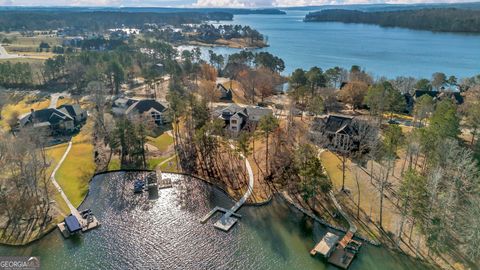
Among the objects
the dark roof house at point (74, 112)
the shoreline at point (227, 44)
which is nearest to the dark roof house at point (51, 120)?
the dark roof house at point (74, 112)

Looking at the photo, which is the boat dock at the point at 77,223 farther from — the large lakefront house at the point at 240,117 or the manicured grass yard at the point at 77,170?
the large lakefront house at the point at 240,117

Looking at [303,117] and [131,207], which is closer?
[131,207]

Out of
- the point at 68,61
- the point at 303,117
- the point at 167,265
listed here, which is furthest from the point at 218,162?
the point at 68,61

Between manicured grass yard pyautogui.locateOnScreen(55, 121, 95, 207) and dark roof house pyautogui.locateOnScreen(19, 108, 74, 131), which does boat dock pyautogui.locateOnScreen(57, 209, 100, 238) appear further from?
dark roof house pyautogui.locateOnScreen(19, 108, 74, 131)

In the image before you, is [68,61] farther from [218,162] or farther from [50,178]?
[218,162]

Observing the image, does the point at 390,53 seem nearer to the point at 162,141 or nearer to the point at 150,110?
the point at 150,110

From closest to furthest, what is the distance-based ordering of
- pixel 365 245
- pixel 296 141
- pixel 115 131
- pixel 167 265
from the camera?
pixel 167 265
pixel 365 245
pixel 115 131
pixel 296 141
